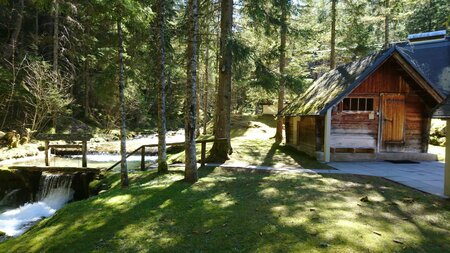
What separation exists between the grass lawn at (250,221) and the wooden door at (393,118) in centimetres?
647

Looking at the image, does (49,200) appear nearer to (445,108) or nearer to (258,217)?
(258,217)

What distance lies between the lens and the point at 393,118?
15.7 meters

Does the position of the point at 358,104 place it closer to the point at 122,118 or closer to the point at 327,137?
the point at 327,137

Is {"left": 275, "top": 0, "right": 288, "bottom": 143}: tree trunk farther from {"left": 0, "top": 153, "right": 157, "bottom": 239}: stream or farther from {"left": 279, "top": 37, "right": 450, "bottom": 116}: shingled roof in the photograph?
{"left": 0, "top": 153, "right": 157, "bottom": 239}: stream

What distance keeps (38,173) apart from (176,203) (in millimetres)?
10085

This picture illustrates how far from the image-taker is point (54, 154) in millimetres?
23172

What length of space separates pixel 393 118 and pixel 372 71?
3209 mm

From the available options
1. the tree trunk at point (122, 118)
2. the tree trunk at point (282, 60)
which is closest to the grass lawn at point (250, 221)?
the tree trunk at point (122, 118)

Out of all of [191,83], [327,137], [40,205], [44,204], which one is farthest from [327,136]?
[40,205]

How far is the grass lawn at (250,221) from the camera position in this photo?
18.2 ft

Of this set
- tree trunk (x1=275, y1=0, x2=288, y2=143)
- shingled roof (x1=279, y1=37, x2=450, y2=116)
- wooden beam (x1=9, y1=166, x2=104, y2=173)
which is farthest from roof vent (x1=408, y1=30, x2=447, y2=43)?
wooden beam (x1=9, y1=166, x2=104, y2=173)

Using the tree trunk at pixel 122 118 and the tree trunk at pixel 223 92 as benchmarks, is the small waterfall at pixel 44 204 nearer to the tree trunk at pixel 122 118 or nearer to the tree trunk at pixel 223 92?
the tree trunk at pixel 122 118

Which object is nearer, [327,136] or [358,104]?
[327,136]

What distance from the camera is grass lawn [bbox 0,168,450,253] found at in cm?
555
